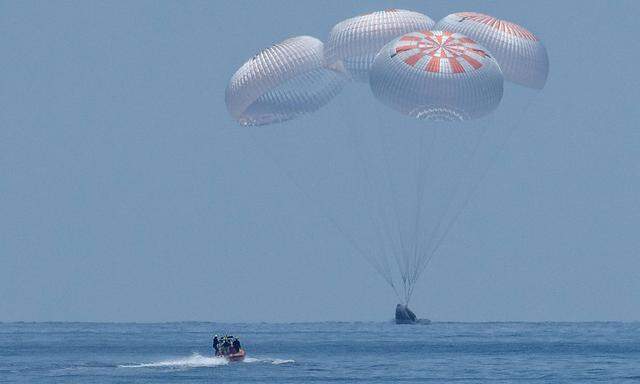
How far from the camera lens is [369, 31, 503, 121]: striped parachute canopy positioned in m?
54.2

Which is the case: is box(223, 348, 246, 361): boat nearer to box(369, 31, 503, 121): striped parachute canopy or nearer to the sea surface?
the sea surface

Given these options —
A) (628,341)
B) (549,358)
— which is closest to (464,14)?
(549,358)

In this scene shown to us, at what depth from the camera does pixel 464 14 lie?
5847 centimetres

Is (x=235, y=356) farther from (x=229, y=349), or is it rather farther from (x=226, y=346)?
(x=226, y=346)

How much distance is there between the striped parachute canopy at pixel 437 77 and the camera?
178 feet

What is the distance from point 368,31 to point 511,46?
5048 millimetres

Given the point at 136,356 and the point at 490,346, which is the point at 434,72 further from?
the point at 490,346

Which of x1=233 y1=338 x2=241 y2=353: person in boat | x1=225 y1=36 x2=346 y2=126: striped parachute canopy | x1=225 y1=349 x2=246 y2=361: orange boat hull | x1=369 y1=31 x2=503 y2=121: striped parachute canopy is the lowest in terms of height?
x1=225 y1=349 x2=246 y2=361: orange boat hull

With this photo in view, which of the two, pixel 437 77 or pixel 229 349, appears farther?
pixel 229 349

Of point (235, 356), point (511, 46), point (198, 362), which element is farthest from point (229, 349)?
point (511, 46)

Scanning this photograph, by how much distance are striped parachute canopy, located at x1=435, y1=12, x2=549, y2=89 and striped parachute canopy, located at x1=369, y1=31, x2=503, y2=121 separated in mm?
2192

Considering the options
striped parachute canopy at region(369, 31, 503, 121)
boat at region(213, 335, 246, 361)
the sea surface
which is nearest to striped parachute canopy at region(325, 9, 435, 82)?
striped parachute canopy at region(369, 31, 503, 121)

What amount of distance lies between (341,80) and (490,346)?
1050 inches

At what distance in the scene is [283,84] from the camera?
60.9 m
